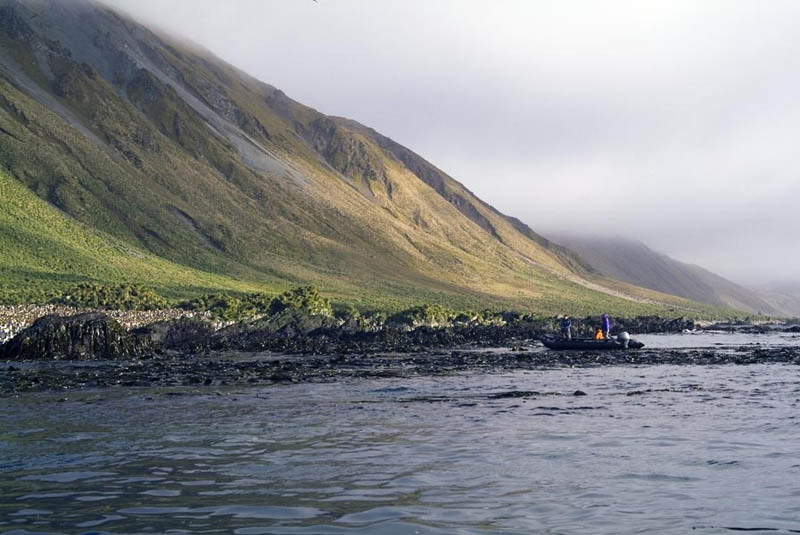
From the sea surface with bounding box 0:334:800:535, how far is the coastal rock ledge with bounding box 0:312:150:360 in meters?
25.4

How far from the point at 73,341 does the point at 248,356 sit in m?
12.2

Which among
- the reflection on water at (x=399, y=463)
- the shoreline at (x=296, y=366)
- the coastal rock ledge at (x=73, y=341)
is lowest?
the reflection on water at (x=399, y=463)

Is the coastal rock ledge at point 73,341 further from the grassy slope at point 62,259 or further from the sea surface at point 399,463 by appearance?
the grassy slope at point 62,259

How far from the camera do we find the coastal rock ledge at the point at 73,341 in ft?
194

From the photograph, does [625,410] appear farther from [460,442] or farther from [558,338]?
[558,338]

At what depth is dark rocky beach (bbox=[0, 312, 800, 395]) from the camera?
44.5 meters

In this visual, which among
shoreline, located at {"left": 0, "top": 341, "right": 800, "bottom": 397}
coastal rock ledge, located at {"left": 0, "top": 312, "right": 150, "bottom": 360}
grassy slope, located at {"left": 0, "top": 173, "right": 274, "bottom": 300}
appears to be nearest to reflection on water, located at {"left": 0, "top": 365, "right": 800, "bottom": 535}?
shoreline, located at {"left": 0, "top": 341, "right": 800, "bottom": 397}

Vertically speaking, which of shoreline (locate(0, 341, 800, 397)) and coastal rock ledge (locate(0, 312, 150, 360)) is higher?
coastal rock ledge (locate(0, 312, 150, 360))

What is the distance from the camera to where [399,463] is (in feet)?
68.9

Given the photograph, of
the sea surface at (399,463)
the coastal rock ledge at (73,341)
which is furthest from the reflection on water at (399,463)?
the coastal rock ledge at (73,341)

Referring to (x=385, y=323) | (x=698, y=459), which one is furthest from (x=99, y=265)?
(x=698, y=459)

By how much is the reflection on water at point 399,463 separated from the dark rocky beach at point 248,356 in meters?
9.14

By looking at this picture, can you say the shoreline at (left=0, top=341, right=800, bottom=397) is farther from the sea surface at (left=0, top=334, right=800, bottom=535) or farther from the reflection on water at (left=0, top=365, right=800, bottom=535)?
the reflection on water at (left=0, top=365, right=800, bottom=535)

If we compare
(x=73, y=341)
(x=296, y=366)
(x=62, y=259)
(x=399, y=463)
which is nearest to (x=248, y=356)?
(x=73, y=341)
